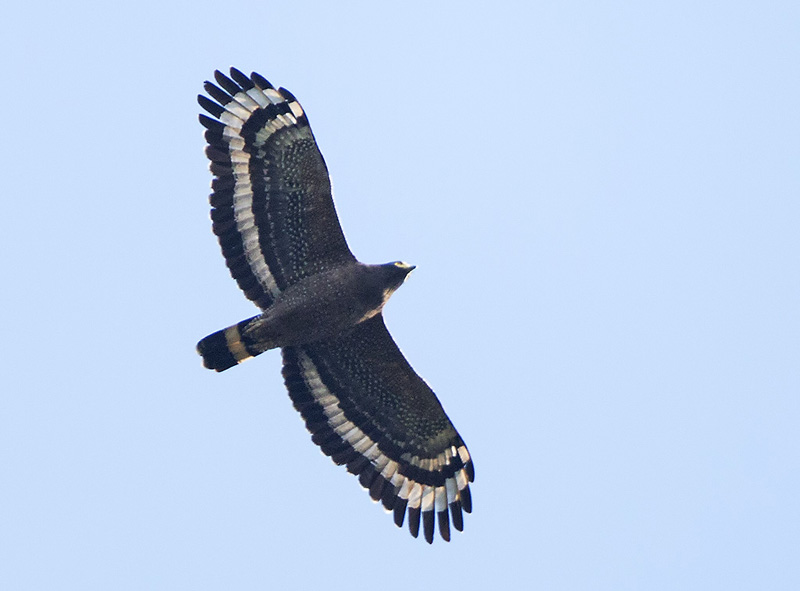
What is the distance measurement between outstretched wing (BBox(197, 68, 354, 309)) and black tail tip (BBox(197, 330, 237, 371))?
681mm

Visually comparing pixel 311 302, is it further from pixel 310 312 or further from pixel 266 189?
pixel 266 189

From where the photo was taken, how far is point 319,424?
1695 cm

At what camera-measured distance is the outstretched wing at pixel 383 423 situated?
55.5 feet

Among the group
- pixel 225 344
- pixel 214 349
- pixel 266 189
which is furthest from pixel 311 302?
pixel 266 189

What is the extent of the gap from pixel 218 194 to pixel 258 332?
1848 mm

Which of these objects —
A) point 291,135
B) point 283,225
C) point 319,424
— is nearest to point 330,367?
point 319,424

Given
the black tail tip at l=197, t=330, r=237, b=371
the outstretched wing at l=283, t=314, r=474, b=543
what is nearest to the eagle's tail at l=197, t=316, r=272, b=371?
the black tail tip at l=197, t=330, r=237, b=371

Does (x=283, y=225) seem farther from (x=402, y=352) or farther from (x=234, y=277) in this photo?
(x=402, y=352)

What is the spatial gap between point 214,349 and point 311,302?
4.57 ft

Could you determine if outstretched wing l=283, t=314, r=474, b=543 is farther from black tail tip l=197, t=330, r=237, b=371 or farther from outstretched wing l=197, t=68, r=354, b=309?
outstretched wing l=197, t=68, r=354, b=309

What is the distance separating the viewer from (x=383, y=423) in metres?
17.1

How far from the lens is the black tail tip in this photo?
16359 millimetres

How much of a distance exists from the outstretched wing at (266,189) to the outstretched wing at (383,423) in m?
1.13

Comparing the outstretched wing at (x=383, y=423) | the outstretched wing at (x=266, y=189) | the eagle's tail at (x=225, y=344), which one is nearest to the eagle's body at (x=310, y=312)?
the eagle's tail at (x=225, y=344)
